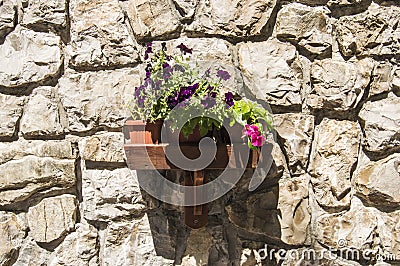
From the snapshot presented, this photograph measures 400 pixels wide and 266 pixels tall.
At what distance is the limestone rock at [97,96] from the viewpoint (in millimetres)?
1871

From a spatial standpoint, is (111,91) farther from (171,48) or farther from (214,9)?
(214,9)

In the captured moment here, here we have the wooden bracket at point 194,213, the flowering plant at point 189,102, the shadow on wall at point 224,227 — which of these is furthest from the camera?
the shadow on wall at point 224,227

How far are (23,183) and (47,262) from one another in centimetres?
32

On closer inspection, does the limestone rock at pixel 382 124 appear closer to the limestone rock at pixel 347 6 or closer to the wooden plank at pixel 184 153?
the limestone rock at pixel 347 6

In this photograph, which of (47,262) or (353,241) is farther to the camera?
(47,262)

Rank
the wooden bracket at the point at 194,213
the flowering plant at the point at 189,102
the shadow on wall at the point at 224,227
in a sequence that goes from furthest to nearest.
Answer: the shadow on wall at the point at 224,227, the wooden bracket at the point at 194,213, the flowering plant at the point at 189,102

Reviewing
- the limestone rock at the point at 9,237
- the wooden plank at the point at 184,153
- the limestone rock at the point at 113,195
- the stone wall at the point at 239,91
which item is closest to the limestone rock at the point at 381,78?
the stone wall at the point at 239,91

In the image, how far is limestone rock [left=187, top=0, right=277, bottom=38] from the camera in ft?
5.98

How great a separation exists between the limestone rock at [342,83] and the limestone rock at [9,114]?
3.72ft

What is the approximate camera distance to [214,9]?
1.83m

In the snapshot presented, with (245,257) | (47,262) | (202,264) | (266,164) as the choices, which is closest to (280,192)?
(266,164)

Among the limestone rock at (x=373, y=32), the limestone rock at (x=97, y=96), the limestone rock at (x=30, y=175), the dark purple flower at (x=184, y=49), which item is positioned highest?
the limestone rock at (x=373, y=32)

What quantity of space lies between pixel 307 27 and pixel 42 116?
1.05 m

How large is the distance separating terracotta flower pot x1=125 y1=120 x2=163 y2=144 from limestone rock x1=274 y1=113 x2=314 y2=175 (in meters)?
0.46
